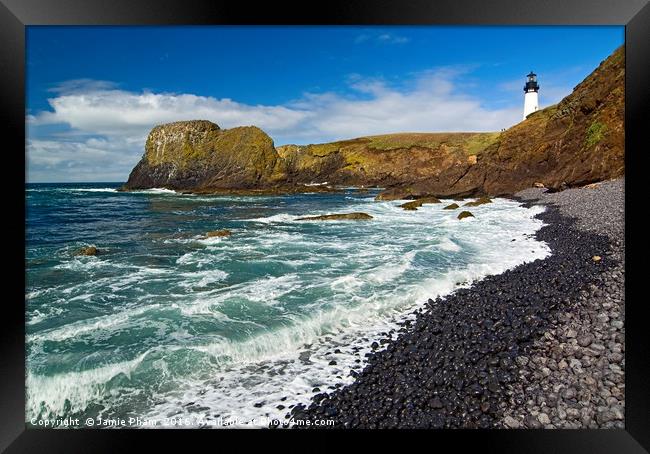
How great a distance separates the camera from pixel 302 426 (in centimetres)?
337

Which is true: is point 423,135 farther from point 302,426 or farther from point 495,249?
point 302,426

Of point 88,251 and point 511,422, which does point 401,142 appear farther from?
point 511,422

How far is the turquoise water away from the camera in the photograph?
3.91 meters

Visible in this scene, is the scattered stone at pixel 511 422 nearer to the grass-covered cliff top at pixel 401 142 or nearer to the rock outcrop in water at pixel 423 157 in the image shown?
the rock outcrop in water at pixel 423 157

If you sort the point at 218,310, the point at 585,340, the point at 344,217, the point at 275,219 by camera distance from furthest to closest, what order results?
the point at 275,219 < the point at 344,217 < the point at 218,310 < the point at 585,340

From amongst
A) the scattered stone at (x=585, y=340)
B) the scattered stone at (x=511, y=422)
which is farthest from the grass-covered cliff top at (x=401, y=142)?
the scattered stone at (x=511, y=422)

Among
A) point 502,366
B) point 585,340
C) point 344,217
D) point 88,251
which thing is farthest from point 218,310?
point 344,217

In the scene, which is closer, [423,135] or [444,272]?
[444,272]

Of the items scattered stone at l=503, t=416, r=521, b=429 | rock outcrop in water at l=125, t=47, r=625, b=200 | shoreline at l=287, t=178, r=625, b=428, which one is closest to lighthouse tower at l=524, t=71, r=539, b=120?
rock outcrop in water at l=125, t=47, r=625, b=200

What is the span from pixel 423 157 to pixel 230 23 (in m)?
56.6

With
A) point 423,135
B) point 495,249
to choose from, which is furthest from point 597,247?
point 423,135

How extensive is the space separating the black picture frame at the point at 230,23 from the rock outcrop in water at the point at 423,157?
2.85 ft

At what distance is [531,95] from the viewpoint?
36469 millimetres
